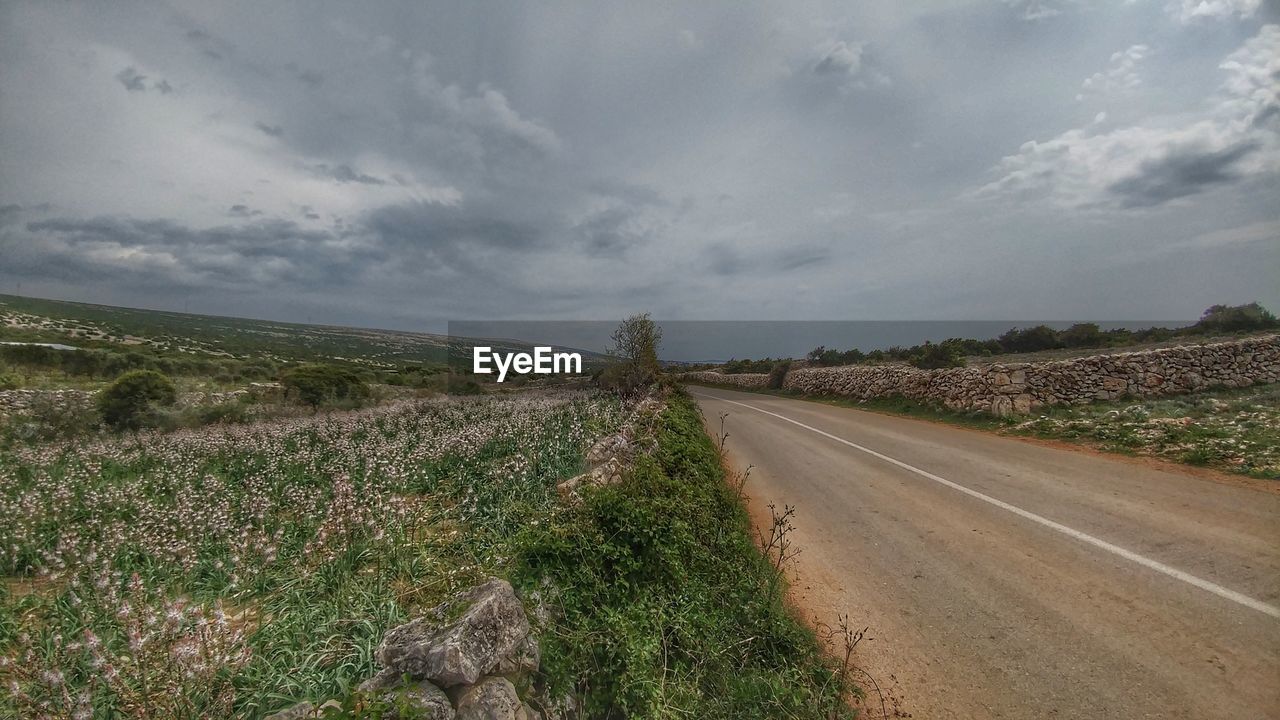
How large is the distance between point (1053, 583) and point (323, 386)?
22047 millimetres

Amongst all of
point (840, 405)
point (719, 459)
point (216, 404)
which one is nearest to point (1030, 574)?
point (719, 459)

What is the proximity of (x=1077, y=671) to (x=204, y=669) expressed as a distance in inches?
207

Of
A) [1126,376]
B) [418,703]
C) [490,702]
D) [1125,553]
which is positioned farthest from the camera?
[1126,376]

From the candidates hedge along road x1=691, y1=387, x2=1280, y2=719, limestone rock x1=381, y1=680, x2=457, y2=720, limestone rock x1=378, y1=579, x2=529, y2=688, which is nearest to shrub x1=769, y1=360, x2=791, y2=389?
hedge along road x1=691, y1=387, x2=1280, y2=719

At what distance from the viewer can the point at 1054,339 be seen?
97.3ft

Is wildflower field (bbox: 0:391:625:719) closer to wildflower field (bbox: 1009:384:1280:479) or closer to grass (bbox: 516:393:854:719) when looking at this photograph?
grass (bbox: 516:393:854:719)

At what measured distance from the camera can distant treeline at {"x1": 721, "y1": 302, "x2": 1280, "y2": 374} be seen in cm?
2214

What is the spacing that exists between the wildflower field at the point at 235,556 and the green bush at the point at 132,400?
4957 mm

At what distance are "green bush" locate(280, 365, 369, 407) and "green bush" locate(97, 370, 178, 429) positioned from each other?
3.88 metres

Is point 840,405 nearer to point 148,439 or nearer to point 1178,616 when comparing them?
point 1178,616

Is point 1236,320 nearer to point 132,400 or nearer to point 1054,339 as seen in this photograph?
point 1054,339

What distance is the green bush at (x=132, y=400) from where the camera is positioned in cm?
1377

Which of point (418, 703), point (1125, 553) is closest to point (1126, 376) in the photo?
point (1125, 553)

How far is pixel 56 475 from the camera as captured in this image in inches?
290
